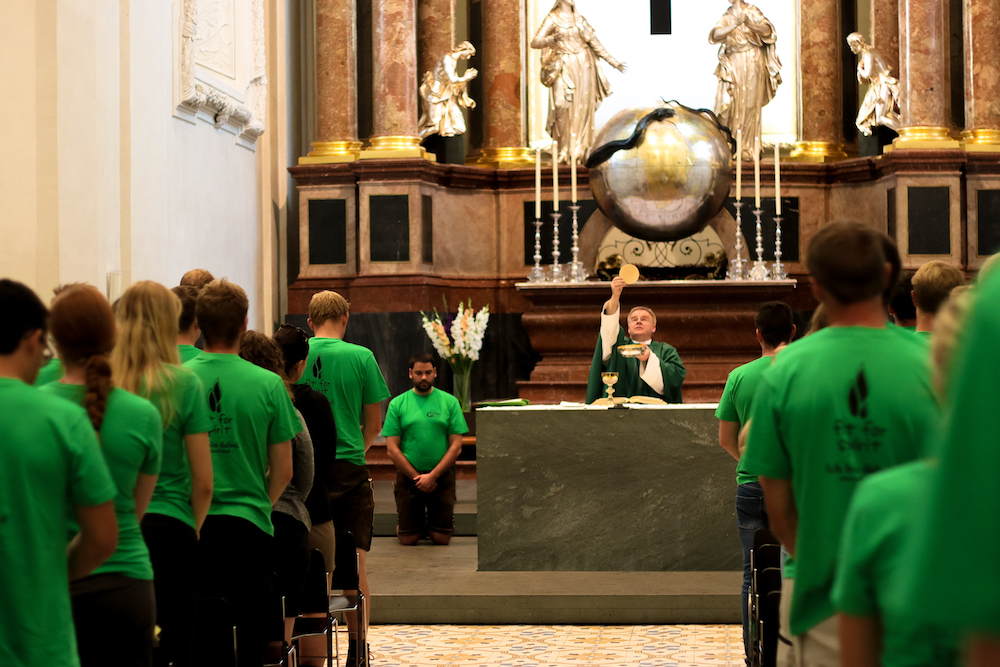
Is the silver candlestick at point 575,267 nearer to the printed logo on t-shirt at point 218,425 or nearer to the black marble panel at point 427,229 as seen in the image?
the black marble panel at point 427,229

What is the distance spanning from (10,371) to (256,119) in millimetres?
11260

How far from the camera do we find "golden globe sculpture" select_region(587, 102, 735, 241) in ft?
40.7

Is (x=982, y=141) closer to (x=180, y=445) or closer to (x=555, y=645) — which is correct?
(x=555, y=645)

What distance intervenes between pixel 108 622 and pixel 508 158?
11.9 metres

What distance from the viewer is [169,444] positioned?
3.85 metres

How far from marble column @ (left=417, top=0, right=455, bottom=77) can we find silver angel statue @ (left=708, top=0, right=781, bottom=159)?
3.02 m

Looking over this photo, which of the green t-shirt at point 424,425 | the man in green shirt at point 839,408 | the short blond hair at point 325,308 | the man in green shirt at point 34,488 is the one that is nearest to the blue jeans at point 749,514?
the short blond hair at point 325,308

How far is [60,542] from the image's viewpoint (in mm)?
2807

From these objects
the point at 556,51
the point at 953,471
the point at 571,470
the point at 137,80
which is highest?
the point at 556,51

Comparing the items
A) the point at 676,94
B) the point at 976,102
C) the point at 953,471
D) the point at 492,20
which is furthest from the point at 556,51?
the point at 953,471

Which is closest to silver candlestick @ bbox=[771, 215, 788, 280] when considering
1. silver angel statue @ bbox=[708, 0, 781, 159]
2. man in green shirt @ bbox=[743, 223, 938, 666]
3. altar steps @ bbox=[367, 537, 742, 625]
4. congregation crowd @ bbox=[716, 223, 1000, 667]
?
silver angel statue @ bbox=[708, 0, 781, 159]

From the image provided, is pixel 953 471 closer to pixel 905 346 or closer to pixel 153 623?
pixel 905 346

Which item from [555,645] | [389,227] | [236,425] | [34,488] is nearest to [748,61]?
[389,227]

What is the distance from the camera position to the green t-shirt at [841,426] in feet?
9.53
